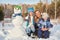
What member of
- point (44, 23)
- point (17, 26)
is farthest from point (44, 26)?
point (17, 26)

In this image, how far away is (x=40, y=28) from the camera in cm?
109

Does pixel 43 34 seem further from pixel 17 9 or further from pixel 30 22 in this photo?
pixel 17 9

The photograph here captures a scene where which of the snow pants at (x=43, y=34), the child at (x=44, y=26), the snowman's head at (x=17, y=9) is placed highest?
the snowman's head at (x=17, y=9)

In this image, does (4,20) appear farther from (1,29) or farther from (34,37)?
(34,37)

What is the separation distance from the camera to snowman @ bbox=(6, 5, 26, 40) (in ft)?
3.48

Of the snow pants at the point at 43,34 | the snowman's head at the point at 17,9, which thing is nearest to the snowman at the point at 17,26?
the snowman's head at the point at 17,9

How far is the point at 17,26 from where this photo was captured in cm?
107

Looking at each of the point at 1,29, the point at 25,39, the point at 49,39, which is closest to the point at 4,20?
the point at 1,29

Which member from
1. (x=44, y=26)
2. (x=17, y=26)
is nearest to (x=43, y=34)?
(x=44, y=26)

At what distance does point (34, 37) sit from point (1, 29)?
0.82 ft

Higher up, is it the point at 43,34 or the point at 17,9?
the point at 17,9

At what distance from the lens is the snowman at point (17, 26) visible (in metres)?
1.06

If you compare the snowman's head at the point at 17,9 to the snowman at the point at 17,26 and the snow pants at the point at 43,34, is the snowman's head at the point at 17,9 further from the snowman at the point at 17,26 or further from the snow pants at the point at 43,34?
the snow pants at the point at 43,34

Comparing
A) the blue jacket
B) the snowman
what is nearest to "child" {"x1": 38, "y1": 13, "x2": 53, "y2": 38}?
the blue jacket
